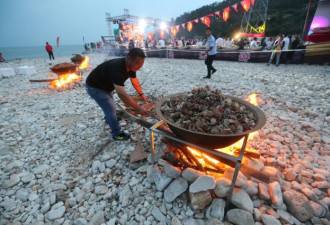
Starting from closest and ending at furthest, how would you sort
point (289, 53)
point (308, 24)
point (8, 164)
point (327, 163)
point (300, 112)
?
point (327, 163)
point (8, 164)
point (300, 112)
point (289, 53)
point (308, 24)

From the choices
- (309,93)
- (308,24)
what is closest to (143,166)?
(309,93)

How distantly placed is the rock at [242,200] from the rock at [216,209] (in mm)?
155

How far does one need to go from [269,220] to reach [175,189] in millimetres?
1206

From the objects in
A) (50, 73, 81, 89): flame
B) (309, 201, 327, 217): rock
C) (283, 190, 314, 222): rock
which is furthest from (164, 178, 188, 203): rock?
(50, 73, 81, 89): flame

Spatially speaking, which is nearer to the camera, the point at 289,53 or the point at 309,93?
the point at 309,93

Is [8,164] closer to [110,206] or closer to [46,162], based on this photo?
[46,162]

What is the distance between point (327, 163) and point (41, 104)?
333 inches

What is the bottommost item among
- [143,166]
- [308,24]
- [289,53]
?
[143,166]

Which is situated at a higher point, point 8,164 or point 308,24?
point 308,24

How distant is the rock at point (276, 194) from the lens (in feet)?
6.94

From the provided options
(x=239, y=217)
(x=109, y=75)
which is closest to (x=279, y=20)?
(x=109, y=75)

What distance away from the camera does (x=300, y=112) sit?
4.54 meters

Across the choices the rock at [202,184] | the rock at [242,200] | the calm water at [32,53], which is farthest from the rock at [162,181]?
the calm water at [32,53]

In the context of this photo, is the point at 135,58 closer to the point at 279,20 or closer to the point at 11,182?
the point at 11,182
